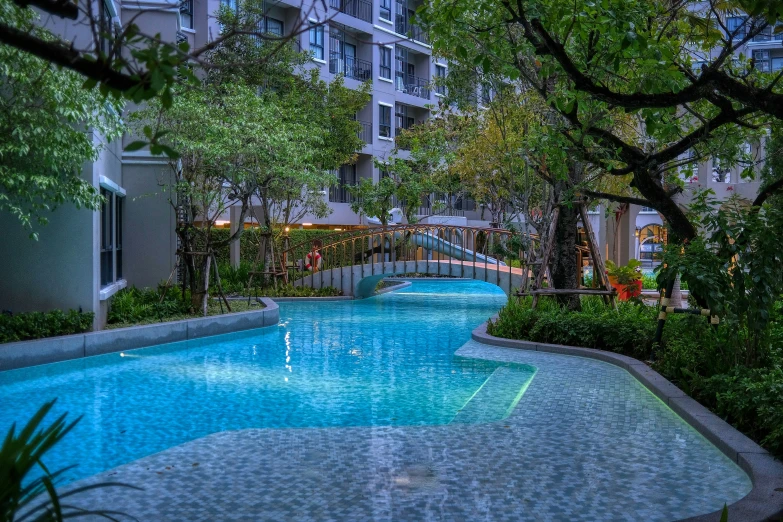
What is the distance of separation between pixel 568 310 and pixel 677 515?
8.71 m

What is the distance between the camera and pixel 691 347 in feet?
27.8

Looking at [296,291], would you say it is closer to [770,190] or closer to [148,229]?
[148,229]

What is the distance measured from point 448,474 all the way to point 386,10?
107 ft

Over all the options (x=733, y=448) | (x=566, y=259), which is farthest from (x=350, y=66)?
(x=733, y=448)

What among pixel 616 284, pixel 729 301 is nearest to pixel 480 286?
pixel 616 284

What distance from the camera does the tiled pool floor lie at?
4.87m

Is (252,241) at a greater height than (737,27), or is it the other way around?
(737,27)

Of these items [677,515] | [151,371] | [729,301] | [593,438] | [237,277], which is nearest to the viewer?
[677,515]

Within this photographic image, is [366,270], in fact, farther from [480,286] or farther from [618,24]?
[618,24]

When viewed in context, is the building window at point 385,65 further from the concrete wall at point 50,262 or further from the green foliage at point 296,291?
the concrete wall at point 50,262

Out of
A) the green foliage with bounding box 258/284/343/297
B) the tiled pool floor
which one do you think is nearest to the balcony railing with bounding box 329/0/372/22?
the green foliage with bounding box 258/284/343/297

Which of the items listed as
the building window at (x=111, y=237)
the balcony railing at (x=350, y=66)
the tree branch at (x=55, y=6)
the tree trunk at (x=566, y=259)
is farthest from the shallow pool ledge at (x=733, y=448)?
the balcony railing at (x=350, y=66)

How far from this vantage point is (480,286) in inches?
1239

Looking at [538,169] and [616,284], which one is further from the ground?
[538,169]
